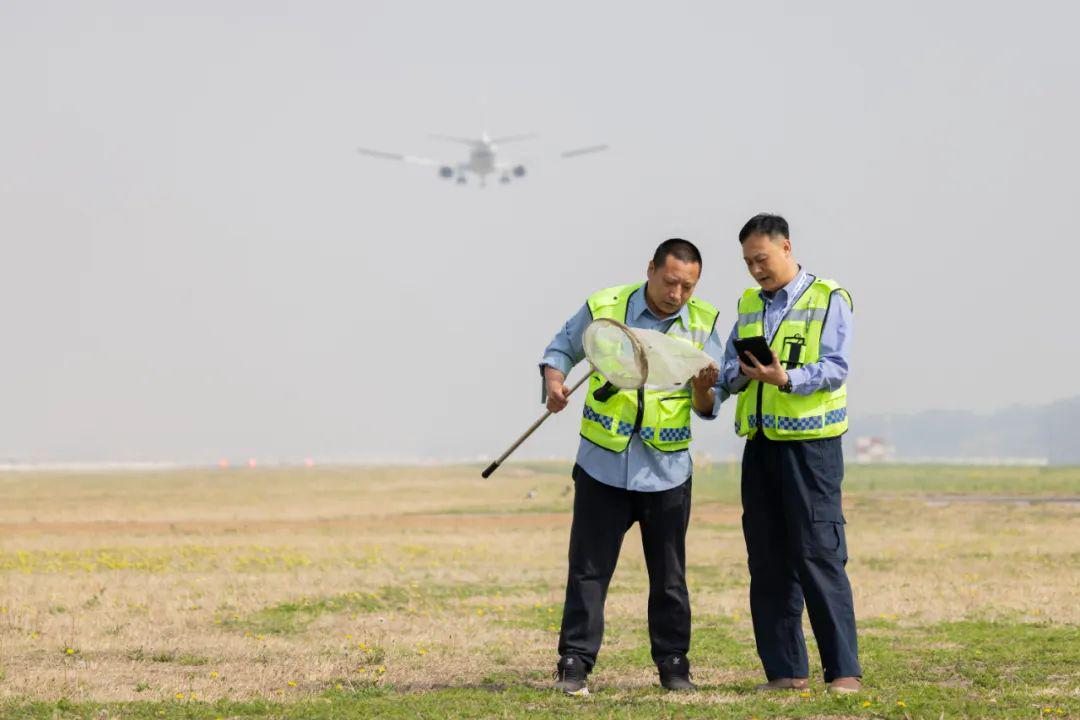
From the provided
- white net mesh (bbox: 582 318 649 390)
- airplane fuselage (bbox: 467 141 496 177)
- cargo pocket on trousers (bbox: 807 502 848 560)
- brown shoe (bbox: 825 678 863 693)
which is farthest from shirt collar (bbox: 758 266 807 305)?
airplane fuselage (bbox: 467 141 496 177)

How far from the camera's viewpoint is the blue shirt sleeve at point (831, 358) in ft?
27.3

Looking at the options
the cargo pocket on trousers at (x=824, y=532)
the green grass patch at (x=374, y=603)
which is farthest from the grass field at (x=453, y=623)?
the cargo pocket on trousers at (x=824, y=532)

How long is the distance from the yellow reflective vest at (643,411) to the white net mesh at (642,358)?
0.18 m

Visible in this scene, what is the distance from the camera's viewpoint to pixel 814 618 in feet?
28.2

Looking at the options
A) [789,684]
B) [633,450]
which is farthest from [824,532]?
[633,450]

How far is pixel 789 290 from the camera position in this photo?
8.74m

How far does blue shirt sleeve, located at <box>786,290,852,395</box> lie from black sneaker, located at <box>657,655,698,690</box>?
6.17 feet

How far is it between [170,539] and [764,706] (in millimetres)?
22924

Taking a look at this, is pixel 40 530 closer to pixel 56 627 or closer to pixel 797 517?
pixel 56 627

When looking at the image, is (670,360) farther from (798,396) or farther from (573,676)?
(573,676)

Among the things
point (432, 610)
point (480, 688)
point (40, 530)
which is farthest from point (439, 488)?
point (480, 688)

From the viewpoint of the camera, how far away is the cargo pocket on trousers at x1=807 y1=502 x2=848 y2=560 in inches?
336

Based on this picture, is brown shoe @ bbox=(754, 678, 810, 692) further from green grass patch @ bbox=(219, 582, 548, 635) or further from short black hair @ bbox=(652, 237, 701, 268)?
green grass patch @ bbox=(219, 582, 548, 635)

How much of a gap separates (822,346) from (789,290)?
0.40 metres
